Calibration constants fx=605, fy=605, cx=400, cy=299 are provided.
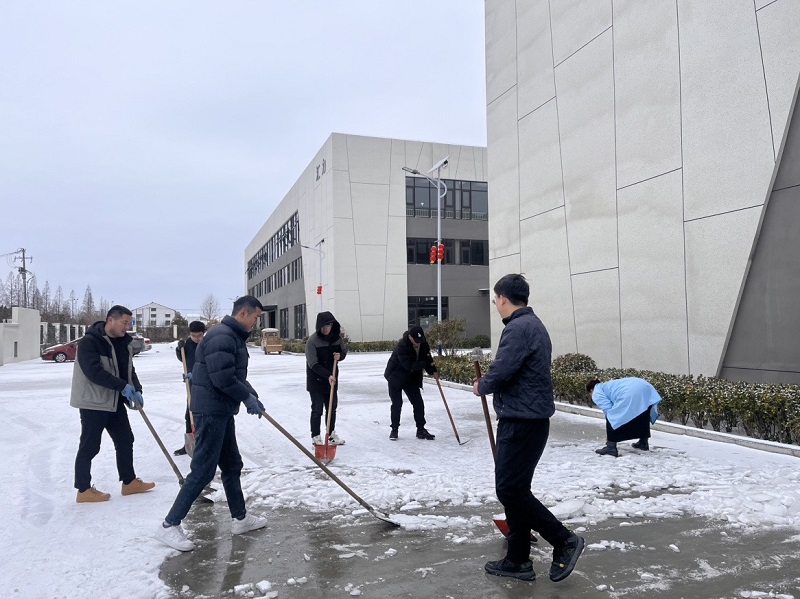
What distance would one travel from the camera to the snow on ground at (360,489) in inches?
158

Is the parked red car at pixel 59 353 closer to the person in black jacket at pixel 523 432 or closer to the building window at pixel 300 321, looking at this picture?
the building window at pixel 300 321

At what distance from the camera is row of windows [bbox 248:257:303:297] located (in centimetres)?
5056

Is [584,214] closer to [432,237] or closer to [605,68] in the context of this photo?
[605,68]

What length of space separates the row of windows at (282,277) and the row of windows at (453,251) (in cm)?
1195

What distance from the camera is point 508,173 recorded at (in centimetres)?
1678

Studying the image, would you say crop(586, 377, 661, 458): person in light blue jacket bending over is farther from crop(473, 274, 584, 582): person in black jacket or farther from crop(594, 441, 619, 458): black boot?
crop(473, 274, 584, 582): person in black jacket

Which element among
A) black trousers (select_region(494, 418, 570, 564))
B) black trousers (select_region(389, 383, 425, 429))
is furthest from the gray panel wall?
black trousers (select_region(494, 418, 570, 564))

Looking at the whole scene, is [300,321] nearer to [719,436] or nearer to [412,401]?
[412,401]

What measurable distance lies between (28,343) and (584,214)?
31.5 metres

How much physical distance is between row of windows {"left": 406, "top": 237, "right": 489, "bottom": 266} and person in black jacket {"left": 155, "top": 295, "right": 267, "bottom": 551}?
36061 mm

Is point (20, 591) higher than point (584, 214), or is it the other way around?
point (584, 214)

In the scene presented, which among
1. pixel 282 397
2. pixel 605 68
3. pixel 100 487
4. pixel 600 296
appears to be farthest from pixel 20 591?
pixel 605 68

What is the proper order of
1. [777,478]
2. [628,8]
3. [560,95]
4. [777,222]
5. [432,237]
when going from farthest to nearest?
[432,237], [560,95], [628,8], [777,222], [777,478]

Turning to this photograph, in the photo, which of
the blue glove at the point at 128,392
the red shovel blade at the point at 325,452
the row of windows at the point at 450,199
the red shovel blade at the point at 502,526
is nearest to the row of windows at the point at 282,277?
the row of windows at the point at 450,199
